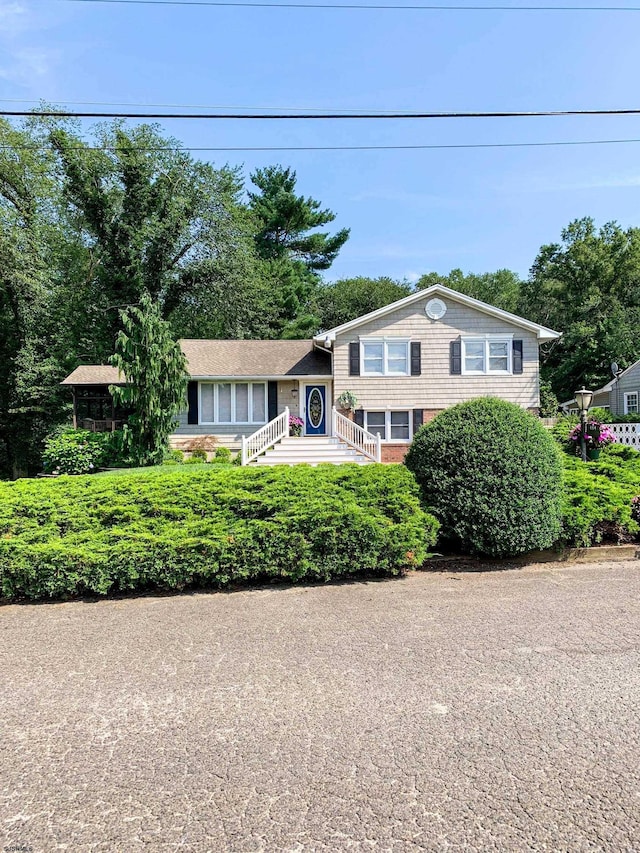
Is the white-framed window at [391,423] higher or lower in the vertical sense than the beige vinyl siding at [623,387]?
lower

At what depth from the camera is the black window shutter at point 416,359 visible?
17.5 meters

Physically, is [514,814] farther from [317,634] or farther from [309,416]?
[309,416]

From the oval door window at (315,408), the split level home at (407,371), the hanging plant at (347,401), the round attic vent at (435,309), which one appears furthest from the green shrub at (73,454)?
the round attic vent at (435,309)

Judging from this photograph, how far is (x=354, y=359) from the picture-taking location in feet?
57.5

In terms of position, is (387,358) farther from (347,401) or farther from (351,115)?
(351,115)

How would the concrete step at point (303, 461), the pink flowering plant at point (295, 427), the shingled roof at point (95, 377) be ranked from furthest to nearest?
the shingled roof at point (95, 377) → the pink flowering plant at point (295, 427) → the concrete step at point (303, 461)

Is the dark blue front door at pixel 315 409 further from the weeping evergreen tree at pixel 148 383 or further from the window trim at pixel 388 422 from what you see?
the weeping evergreen tree at pixel 148 383

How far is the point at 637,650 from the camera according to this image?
378 centimetres

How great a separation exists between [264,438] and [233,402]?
3.46 m

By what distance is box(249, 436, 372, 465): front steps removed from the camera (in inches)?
586

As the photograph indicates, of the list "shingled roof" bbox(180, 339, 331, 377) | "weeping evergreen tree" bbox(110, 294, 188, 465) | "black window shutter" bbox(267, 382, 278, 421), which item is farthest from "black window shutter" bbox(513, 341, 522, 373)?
"weeping evergreen tree" bbox(110, 294, 188, 465)

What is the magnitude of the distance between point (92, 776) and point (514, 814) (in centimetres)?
195

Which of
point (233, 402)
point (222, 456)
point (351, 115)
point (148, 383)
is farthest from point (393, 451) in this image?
point (351, 115)

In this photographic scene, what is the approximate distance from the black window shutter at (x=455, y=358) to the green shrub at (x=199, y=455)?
29.4ft
